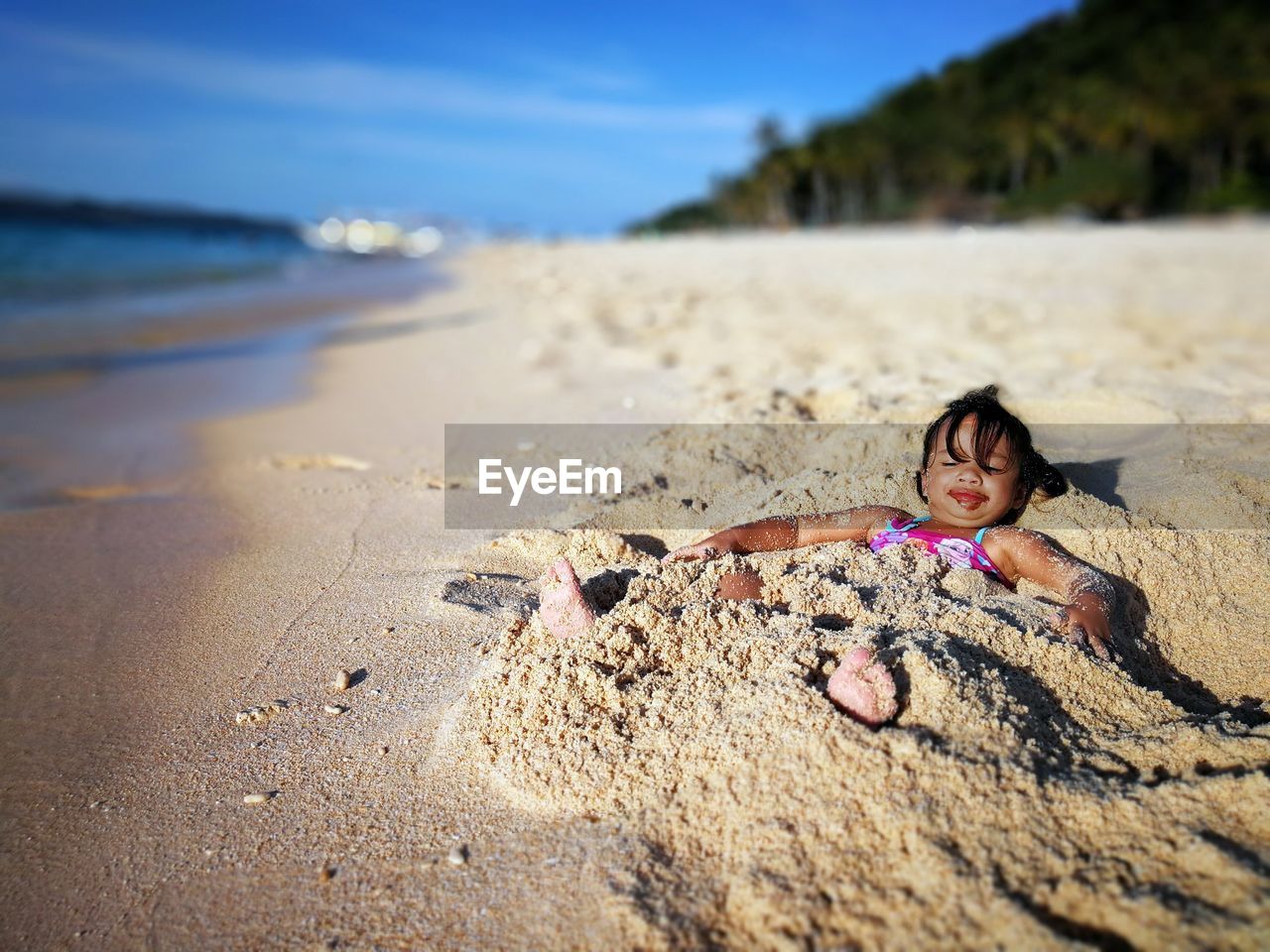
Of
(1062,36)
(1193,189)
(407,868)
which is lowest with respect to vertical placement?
(407,868)

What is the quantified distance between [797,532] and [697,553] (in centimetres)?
36

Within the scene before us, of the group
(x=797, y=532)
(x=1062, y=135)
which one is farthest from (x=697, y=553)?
(x=1062, y=135)

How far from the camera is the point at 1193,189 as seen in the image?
33.2 metres

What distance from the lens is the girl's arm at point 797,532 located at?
221cm

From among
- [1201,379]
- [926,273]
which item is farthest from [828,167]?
[1201,379]

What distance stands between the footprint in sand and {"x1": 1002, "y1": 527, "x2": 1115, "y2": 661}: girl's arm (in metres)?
2.48

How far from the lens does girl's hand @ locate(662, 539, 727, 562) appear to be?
81.5 inches

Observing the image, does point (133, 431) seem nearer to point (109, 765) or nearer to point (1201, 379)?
point (109, 765)

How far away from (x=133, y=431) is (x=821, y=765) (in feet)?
14.0

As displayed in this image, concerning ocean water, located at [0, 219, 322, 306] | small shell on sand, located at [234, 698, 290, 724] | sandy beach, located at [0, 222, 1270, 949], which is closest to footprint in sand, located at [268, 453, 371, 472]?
sandy beach, located at [0, 222, 1270, 949]

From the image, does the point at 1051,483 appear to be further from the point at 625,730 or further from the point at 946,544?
the point at 625,730

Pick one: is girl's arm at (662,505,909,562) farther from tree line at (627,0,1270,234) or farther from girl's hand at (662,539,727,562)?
tree line at (627,0,1270,234)

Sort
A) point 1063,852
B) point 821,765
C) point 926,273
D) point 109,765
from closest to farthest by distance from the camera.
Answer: point 1063,852, point 821,765, point 109,765, point 926,273

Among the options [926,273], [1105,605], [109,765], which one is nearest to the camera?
[109,765]
